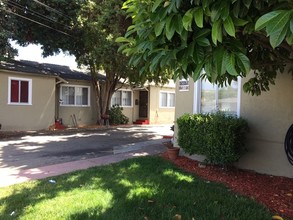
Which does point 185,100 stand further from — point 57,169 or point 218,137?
point 57,169

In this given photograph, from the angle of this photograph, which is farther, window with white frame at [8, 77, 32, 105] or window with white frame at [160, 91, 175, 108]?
window with white frame at [160, 91, 175, 108]

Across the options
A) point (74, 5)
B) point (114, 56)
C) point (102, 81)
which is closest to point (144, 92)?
point (102, 81)

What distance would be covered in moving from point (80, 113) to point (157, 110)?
7.58 m

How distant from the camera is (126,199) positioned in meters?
5.59

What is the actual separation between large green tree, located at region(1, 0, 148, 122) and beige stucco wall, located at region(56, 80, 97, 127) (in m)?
2.63

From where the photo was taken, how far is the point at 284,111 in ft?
25.0

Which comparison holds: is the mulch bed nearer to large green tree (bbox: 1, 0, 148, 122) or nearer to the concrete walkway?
the concrete walkway

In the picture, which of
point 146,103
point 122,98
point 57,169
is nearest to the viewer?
point 57,169

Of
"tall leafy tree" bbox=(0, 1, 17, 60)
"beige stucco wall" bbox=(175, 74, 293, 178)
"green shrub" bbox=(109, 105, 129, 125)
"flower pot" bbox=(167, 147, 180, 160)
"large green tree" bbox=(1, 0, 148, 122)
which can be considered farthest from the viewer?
"green shrub" bbox=(109, 105, 129, 125)

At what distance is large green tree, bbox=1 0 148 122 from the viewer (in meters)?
12.9

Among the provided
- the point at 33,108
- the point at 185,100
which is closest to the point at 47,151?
the point at 185,100

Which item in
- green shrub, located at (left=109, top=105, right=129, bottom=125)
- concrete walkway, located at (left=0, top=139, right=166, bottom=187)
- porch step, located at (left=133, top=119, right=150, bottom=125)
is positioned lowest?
concrete walkway, located at (left=0, top=139, right=166, bottom=187)

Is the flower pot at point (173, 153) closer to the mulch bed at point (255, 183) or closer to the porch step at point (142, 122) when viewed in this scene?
the mulch bed at point (255, 183)

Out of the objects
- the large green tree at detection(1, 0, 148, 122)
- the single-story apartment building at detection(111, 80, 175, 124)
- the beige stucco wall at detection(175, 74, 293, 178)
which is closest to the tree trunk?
the large green tree at detection(1, 0, 148, 122)
